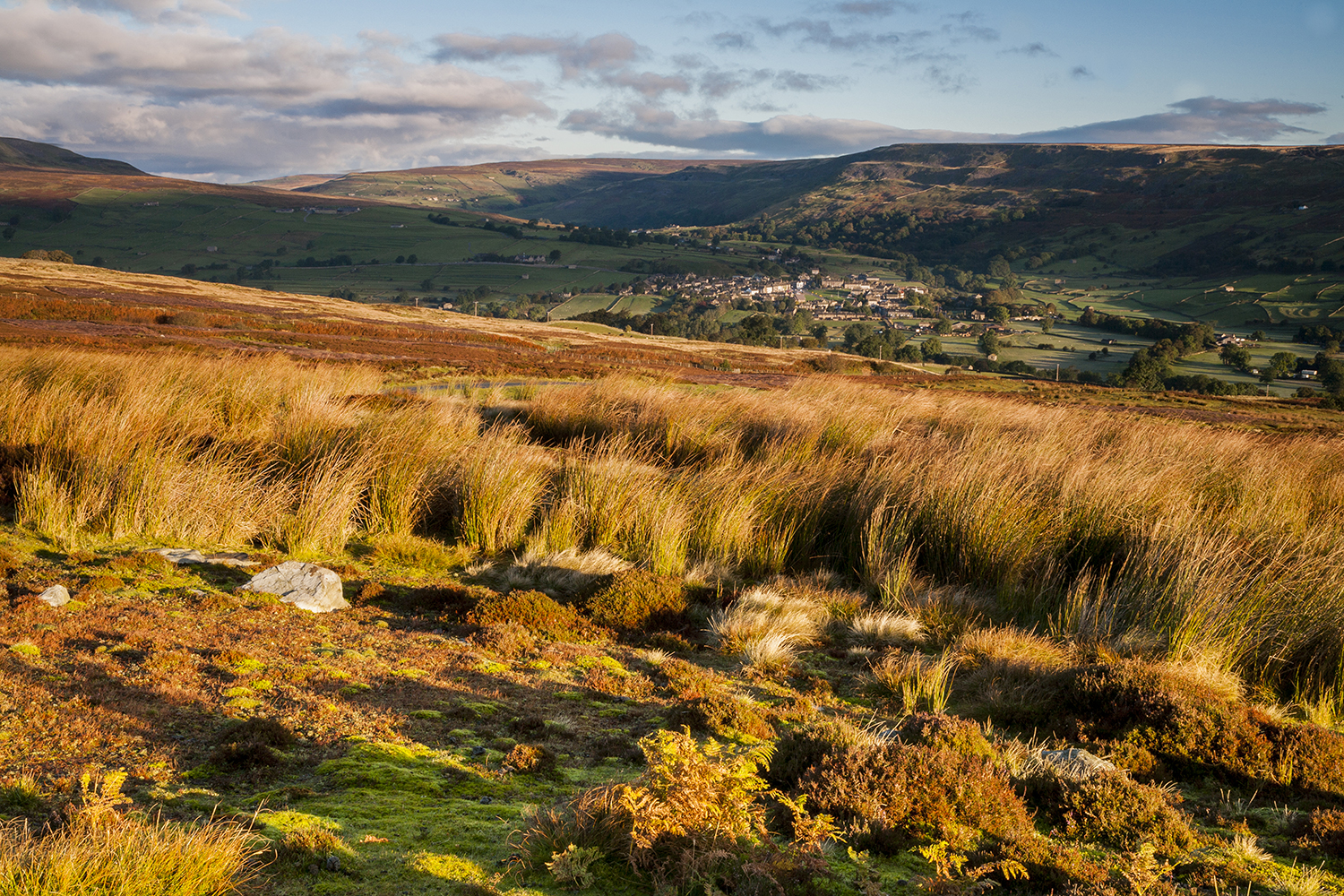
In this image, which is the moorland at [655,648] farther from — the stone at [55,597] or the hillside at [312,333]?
the hillside at [312,333]

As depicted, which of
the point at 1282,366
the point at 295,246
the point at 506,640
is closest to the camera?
the point at 506,640

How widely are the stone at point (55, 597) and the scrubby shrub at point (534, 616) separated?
2.62 m

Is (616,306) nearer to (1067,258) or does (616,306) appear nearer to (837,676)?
(837,676)

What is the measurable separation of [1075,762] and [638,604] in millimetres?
3413

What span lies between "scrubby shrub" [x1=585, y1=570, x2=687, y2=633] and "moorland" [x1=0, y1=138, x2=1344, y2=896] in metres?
0.03

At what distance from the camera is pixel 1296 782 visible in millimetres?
3852

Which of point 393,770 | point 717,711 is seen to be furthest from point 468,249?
point 393,770

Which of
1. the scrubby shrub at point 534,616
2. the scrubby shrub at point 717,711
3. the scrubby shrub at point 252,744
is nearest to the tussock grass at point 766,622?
the scrubby shrub at point 717,711

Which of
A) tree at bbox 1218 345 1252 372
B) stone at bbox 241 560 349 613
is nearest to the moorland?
stone at bbox 241 560 349 613

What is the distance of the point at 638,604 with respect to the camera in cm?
632

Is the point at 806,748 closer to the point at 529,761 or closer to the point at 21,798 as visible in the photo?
the point at 529,761

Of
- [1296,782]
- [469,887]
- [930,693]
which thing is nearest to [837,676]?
[930,693]

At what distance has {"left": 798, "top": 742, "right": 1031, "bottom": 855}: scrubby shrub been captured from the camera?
319cm

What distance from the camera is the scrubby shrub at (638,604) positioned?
20.3 ft
